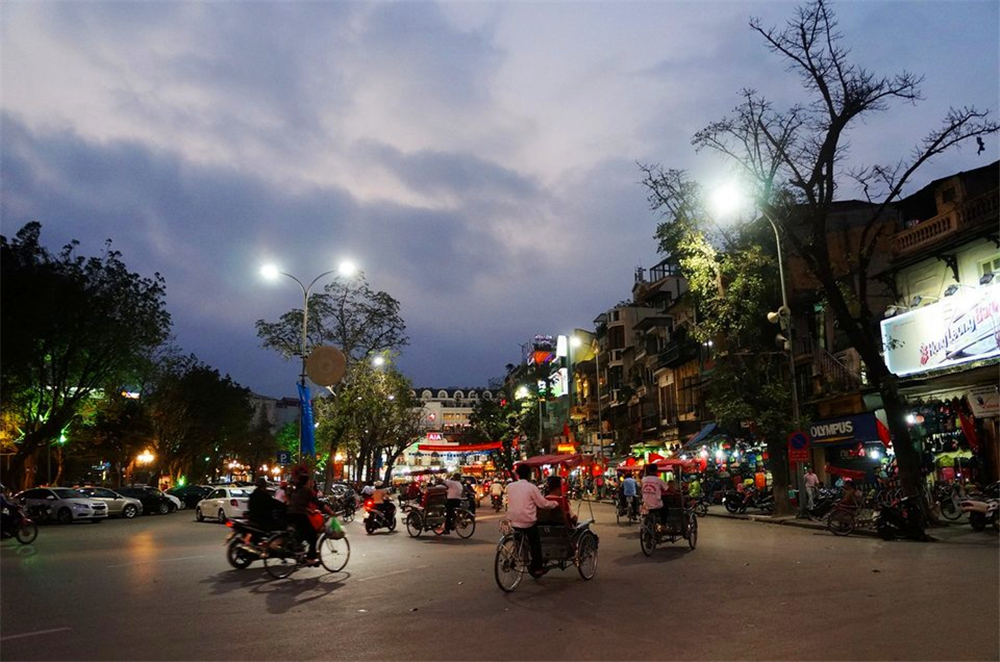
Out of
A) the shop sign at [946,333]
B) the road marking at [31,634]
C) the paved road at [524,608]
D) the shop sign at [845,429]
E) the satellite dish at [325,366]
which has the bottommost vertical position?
the paved road at [524,608]

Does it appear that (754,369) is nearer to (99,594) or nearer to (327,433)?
(99,594)

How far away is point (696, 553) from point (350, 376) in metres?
32.6

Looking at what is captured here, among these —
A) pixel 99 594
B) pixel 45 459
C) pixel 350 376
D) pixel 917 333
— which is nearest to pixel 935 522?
pixel 917 333

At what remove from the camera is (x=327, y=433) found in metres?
47.4

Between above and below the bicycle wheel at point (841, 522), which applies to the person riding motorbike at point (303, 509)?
above

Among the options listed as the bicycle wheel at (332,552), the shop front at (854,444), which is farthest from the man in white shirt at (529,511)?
the shop front at (854,444)

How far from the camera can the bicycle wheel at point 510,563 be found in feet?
35.1

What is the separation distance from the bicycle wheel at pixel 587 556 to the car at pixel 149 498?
3572 cm

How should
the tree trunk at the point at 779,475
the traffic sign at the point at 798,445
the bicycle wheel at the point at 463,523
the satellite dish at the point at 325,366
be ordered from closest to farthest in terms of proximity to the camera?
the bicycle wheel at the point at 463,523 → the traffic sign at the point at 798,445 → the tree trunk at the point at 779,475 → the satellite dish at the point at 325,366

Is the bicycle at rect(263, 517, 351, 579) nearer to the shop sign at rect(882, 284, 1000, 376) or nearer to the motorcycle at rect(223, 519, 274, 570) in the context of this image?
the motorcycle at rect(223, 519, 274, 570)

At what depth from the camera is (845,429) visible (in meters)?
30.2

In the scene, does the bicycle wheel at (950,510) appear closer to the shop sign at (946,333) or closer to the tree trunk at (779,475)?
the shop sign at (946,333)

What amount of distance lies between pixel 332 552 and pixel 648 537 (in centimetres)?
622

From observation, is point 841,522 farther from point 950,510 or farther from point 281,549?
point 281,549
